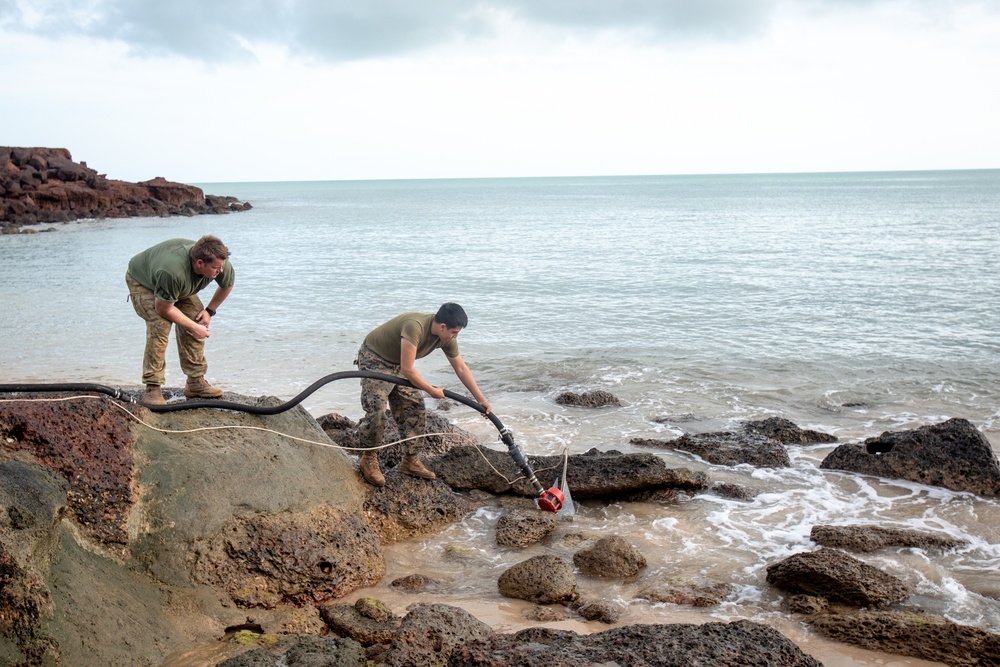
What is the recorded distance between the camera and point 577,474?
24.0 ft

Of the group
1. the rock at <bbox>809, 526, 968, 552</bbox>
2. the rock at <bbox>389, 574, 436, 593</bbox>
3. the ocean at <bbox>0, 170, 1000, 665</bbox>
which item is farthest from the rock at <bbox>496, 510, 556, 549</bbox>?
the rock at <bbox>809, 526, 968, 552</bbox>

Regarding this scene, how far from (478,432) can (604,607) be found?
500 centimetres

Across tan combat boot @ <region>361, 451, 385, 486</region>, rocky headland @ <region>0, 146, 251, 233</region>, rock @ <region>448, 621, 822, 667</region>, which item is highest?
rocky headland @ <region>0, 146, 251, 233</region>

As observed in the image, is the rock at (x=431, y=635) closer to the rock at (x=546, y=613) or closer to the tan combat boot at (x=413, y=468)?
the rock at (x=546, y=613)

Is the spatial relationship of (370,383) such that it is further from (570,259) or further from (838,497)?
(570,259)

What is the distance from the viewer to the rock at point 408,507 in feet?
21.0

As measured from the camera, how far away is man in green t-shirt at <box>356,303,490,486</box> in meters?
6.01

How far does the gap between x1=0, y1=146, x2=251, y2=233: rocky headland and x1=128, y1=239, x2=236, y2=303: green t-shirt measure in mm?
40537

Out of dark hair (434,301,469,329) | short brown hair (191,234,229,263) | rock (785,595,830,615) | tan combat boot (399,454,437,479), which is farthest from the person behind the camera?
tan combat boot (399,454,437,479)

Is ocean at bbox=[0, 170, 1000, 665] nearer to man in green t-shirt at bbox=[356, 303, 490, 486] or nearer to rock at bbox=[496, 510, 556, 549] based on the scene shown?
rock at bbox=[496, 510, 556, 549]

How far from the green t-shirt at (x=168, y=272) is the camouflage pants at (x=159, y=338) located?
→ 4.4 inches

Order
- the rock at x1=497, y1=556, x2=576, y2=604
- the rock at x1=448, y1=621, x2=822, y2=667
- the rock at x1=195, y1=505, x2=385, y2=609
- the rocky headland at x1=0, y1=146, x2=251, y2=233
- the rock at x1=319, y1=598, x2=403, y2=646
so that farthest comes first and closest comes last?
the rocky headland at x1=0, y1=146, x2=251, y2=233 < the rock at x1=497, y1=556, x2=576, y2=604 < the rock at x1=195, y1=505, x2=385, y2=609 < the rock at x1=319, y1=598, x2=403, y2=646 < the rock at x1=448, y1=621, x2=822, y2=667

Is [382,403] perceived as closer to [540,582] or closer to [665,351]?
[540,582]

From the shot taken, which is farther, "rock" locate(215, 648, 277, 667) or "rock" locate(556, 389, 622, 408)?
"rock" locate(556, 389, 622, 408)
